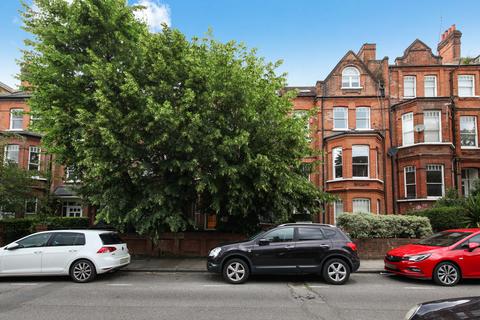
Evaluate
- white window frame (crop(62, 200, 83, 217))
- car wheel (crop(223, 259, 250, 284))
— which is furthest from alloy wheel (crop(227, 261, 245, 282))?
white window frame (crop(62, 200, 83, 217))

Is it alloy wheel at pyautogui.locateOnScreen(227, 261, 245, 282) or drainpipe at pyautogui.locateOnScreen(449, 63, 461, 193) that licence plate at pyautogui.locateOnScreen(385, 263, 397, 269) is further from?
drainpipe at pyautogui.locateOnScreen(449, 63, 461, 193)

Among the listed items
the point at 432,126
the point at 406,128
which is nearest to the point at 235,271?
the point at 406,128

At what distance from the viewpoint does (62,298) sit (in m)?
7.83

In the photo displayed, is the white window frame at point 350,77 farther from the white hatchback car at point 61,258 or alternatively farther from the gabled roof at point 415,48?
the white hatchback car at point 61,258

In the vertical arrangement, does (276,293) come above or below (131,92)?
below

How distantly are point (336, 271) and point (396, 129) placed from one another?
54.9 feet

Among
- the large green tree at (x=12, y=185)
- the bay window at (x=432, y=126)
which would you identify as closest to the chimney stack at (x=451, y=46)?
the bay window at (x=432, y=126)

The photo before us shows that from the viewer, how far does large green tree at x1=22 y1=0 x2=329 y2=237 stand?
10.8 metres

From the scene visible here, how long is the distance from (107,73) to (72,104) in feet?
9.26

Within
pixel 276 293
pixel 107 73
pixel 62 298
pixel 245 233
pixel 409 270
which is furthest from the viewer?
pixel 245 233

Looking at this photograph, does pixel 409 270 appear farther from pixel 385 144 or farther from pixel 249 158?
pixel 385 144

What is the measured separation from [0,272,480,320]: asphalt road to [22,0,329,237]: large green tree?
2708mm

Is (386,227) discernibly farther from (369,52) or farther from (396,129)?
(369,52)

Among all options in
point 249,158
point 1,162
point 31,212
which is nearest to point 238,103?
point 249,158
